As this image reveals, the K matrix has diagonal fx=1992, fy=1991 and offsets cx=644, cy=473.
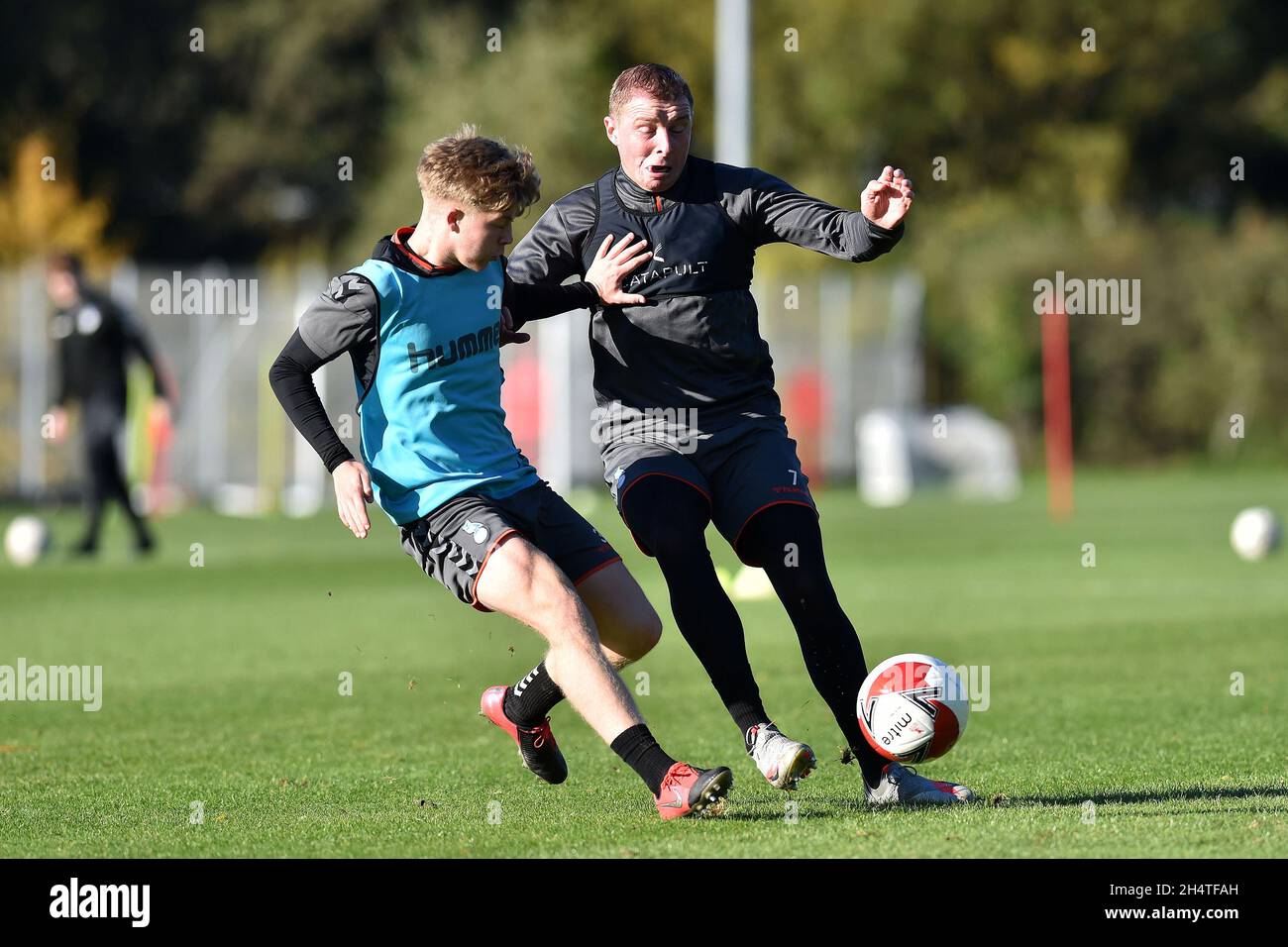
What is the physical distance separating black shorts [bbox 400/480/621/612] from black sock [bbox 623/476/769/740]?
0.54 feet

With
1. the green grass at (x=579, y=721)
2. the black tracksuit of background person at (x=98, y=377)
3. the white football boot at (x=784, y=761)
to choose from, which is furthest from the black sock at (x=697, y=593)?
the black tracksuit of background person at (x=98, y=377)

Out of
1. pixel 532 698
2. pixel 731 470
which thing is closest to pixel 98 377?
pixel 532 698

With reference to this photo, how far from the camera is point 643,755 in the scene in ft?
19.2

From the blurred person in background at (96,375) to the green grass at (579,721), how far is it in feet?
2.27

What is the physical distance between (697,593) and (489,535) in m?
0.76

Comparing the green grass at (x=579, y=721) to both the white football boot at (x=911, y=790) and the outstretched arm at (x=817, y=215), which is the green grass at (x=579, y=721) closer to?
the white football boot at (x=911, y=790)

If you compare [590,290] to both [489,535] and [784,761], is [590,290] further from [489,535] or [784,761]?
[784,761]

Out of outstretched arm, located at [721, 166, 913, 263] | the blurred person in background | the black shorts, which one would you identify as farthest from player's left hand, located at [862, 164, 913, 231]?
the blurred person in background

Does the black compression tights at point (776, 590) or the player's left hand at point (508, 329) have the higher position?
the player's left hand at point (508, 329)

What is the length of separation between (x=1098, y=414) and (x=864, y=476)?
7283mm

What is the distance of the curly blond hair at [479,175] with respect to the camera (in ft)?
19.6

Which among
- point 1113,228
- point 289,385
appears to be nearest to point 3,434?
point 1113,228

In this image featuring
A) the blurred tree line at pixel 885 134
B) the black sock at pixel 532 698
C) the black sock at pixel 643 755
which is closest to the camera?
the black sock at pixel 643 755
